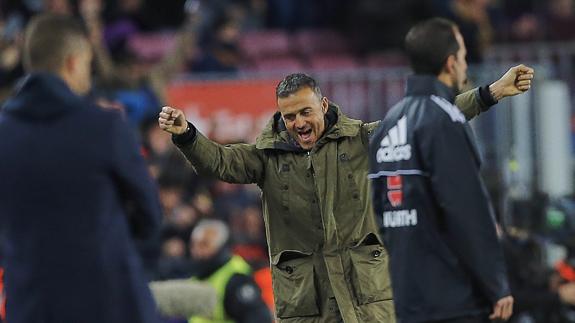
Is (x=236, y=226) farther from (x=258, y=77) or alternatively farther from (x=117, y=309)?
(x=117, y=309)

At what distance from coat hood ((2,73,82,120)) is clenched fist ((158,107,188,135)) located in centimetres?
149

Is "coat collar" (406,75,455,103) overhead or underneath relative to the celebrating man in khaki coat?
overhead

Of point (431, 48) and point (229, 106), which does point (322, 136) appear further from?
point (229, 106)

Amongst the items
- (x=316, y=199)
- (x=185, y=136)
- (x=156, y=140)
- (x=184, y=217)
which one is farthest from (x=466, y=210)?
(x=156, y=140)

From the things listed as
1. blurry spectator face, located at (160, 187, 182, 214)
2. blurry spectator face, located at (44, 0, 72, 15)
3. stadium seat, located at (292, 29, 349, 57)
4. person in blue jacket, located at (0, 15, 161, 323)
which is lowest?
blurry spectator face, located at (160, 187, 182, 214)

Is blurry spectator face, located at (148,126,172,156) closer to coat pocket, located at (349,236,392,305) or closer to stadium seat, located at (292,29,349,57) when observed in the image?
stadium seat, located at (292,29,349,57)

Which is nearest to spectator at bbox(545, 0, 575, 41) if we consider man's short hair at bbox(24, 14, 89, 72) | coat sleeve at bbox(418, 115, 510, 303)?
coat sleeve at bbox(418, 115, 510, 303)

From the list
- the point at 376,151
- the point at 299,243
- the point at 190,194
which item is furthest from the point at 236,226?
the point at 376,151

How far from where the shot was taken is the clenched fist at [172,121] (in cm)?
706

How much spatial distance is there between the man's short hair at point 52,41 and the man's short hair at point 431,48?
167 cm

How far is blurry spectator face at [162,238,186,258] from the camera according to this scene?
39.1 ft

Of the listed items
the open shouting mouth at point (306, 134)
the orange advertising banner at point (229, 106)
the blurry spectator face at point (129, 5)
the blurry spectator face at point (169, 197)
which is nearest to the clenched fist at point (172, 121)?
the open shouting mouth at point (306, 134)

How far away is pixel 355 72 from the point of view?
14102mm

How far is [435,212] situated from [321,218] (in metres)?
1.21
